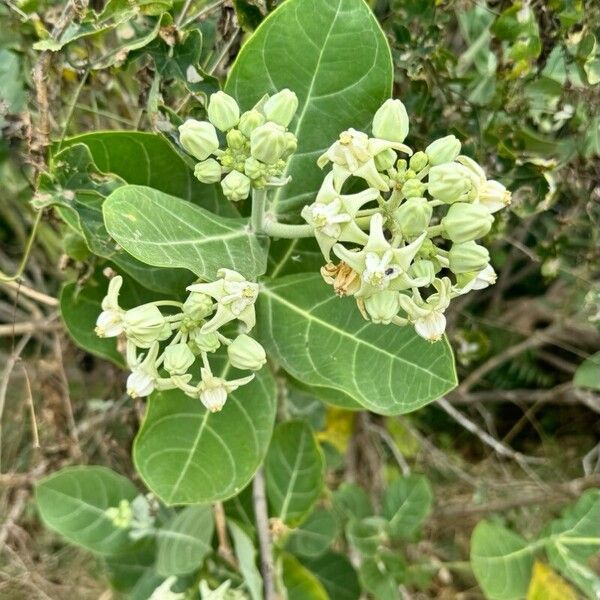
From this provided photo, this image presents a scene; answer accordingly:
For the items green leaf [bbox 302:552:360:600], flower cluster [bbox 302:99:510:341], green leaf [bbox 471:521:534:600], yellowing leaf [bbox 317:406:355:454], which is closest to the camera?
flower cluster [bbox 302:99:510:341]

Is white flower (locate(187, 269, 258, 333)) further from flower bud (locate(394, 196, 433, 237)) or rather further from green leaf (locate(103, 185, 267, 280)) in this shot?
flower bud (locate(394, 196, 433, 237))

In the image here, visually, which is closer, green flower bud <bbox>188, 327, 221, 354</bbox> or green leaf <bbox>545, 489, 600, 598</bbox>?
green flower bud <bbox>188, 327, 221, 354</bbox>

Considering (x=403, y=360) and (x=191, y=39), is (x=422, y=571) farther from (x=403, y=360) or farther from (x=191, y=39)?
(x=191, y=39)

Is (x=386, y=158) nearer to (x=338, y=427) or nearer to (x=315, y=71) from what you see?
(x=315, y=71)

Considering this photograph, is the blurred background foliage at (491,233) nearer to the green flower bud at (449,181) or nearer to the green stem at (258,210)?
the green stem at (258,210)

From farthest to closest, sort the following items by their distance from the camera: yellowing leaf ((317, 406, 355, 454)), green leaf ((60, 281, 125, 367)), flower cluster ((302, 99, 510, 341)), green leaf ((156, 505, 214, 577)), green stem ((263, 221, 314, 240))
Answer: yellowing leaf ((317, 406, 355, 454)) → green leaf ((156, 505, 214, 577)) → green leaf ((60, 281, 125, 367)) → green stem ((263, 221, 314, 240)) → flower cluster ((302, 99, 510, 341))

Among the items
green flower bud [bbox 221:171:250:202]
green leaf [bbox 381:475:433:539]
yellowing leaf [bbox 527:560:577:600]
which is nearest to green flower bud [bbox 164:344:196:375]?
green flower bud [bbox 221:171:250:202]
